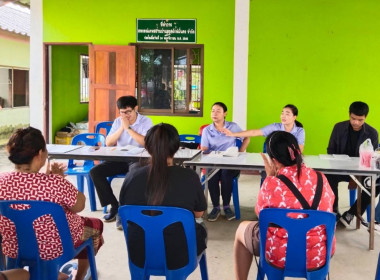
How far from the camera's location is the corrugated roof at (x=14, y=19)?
31.0 feet

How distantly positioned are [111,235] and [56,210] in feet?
5.75

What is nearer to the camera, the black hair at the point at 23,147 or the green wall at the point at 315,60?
the black hair at the point at 23,147

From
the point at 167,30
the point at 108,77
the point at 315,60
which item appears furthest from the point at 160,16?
the point at 315,60

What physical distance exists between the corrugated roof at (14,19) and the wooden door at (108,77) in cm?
335

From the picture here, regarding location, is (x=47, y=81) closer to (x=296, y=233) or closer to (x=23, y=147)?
(x=23, y=147)

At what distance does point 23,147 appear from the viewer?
7.82 ft

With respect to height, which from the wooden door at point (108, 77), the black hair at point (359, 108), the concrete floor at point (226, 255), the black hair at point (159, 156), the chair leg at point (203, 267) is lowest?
the concrete floor at point (226, 255)

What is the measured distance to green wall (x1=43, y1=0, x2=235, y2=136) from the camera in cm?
668

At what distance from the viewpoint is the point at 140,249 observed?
90.7 inches

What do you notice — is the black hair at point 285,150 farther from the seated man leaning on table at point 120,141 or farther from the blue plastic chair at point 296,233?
the seated man leaning on table at point 120,141

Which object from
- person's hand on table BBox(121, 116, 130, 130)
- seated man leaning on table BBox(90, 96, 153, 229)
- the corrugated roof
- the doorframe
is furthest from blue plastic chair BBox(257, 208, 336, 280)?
the corrugated roof

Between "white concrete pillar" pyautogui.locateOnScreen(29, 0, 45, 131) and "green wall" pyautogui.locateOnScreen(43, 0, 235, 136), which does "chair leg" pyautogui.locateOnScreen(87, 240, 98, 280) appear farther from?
"white concrete pillar" pyautogui.locateOnScreen(29, 0, 45, 131)

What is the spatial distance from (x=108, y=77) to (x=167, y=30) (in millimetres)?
1137

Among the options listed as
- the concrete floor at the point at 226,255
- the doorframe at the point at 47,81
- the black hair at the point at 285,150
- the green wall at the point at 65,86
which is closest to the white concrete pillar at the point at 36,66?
the doorframe at the point at 47,81
